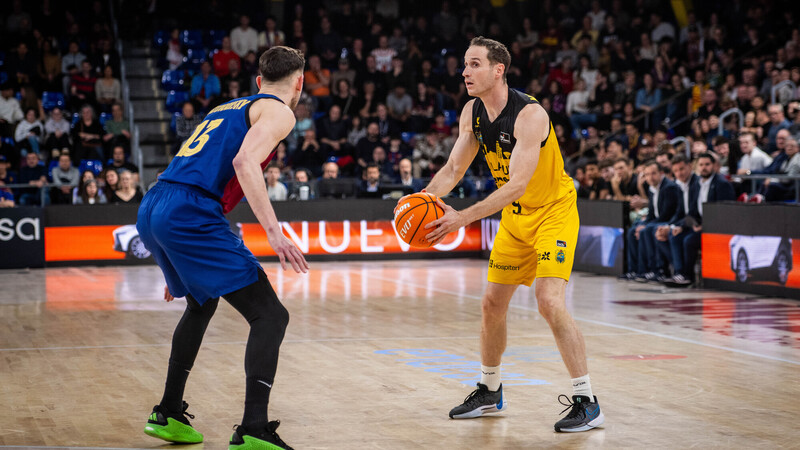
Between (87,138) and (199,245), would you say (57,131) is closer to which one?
(87,138)

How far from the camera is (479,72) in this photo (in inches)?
236

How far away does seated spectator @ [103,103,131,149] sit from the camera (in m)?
20.5

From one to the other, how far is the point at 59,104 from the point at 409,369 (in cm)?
1595

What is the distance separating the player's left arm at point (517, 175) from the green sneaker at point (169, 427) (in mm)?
1613

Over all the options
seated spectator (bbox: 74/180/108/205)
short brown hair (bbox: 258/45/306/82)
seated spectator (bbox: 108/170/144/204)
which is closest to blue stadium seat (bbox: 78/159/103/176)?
seated spectator (bbox: 74/180/108/205)

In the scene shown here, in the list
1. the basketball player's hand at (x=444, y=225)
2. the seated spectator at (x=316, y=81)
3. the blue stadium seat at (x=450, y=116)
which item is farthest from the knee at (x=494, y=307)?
the blue stadium seat at (x=450, y=116)

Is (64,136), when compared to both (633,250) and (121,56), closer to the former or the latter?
(121,56)

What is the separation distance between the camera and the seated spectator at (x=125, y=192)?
57.1 ft

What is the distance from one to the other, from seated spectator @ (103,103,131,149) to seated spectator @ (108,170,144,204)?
3.14 meters

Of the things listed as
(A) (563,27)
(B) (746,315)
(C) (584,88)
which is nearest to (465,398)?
(B) (746,315)

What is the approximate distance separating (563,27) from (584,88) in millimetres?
3637

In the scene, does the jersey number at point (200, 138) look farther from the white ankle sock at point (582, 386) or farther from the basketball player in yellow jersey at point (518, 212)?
the white ankle sock at point (582, 386)

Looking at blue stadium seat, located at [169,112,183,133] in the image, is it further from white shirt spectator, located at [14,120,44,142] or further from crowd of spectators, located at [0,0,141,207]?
white shirt spectator, located at [14,120,44,142]

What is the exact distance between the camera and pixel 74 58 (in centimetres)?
2217
